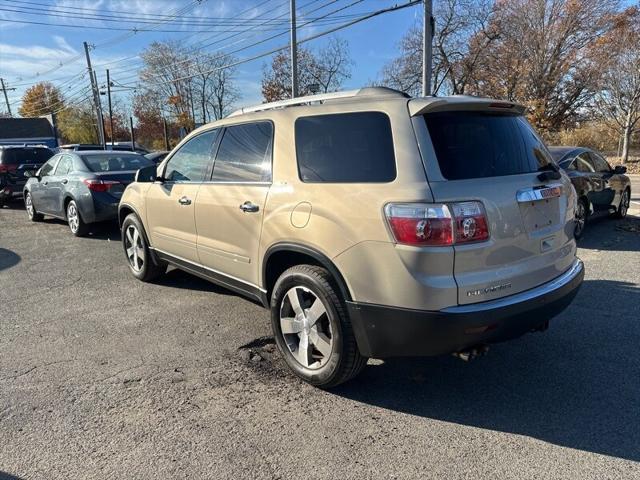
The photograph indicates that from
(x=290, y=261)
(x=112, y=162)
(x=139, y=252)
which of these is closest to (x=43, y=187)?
(x=112, y=162)

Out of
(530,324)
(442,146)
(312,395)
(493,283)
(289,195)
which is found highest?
(442,146)

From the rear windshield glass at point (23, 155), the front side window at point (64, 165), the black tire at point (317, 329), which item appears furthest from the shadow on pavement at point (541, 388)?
the rear windshield glass at point (23, 155)

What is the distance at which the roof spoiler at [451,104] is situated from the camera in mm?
2754

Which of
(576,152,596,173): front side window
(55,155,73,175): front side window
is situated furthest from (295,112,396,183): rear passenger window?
(55,155,73,175): front side window

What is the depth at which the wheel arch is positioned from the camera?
2.87m

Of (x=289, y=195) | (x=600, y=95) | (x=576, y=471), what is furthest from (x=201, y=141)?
(x=600, y=95)

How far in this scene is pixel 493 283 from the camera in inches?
105

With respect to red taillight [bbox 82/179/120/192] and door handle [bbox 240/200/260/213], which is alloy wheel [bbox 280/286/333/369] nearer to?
door handle [bbox 240/200/260/213]

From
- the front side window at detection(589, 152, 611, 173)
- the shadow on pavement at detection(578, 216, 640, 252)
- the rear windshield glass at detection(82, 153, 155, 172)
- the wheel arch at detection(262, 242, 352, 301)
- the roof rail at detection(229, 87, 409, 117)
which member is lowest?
the shadow on pavement at detection(578, 216, 640, 252)

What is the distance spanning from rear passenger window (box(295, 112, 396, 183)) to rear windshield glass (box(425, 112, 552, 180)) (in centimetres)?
30

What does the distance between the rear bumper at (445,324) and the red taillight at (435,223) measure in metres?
0.38

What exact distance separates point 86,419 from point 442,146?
2.73m

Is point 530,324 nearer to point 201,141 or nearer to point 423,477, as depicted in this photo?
point 423,477

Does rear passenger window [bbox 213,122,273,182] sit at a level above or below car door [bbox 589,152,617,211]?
above
